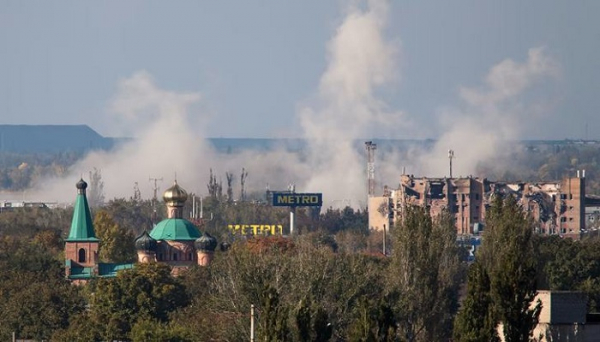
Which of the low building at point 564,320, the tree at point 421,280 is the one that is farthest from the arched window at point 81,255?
the low building at point 564,320

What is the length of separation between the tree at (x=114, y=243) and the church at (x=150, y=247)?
7.62m

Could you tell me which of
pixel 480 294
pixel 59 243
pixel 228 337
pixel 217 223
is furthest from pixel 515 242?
pixel 217 223

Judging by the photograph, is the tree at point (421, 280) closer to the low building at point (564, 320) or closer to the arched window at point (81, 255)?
the low building at point (564, 320)

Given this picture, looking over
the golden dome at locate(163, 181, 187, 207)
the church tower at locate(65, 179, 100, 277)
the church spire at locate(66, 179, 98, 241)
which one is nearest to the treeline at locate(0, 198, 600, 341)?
the church tower at locate(65, 179, 100, 277)

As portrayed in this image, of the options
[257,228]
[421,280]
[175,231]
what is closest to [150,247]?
[175,231]

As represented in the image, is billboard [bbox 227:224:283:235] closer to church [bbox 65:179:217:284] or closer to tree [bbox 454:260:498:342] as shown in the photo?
church [bbox 65:179:217:284]

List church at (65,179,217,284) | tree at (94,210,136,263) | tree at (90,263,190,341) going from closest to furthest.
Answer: tree at (90,263,190,341) → church at (65,179,217,284) → tree at (94,210,136,263)

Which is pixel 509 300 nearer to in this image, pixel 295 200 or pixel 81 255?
pixel 81 255

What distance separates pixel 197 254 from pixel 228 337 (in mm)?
45545

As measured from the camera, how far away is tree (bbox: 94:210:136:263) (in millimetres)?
127312

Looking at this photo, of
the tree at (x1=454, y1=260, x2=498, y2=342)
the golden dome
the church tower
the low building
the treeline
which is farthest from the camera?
the golden dome

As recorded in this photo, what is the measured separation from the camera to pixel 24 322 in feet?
292

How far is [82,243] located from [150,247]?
348cm

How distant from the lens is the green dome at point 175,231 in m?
118
